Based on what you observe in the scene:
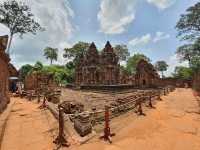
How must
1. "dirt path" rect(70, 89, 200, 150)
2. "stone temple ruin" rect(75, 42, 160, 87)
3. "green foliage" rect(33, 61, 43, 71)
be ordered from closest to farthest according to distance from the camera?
1. "dirt path" rect(70, 89, 200, 150)
2. "stone temple ruin" rect(75, 42, 160, 87)
3. "green foliage" rect(33, 61, 43, 71)

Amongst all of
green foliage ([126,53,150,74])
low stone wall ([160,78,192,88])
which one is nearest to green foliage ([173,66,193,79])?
low stone wall ([160,78,192,88])

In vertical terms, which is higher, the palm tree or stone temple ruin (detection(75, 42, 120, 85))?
the palm tree

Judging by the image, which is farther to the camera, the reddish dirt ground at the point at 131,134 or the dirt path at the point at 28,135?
the reddish dirt ground at the point at 131,134

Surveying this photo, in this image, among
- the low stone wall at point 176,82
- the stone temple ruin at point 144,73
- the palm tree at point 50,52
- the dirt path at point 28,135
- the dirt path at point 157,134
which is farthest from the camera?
the palm tree at point 50,52

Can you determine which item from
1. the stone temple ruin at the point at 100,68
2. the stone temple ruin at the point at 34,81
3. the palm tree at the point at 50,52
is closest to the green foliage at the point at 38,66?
the palm tree at the point at 50,52

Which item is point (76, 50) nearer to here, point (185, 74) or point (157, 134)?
point (185, 74)

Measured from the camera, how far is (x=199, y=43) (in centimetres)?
2464

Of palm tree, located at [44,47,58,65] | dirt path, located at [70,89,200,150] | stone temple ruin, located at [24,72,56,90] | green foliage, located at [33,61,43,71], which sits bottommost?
dirt path, located at [70,89,200,150]

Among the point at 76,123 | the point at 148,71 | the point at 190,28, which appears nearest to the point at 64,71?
the point at 148,71

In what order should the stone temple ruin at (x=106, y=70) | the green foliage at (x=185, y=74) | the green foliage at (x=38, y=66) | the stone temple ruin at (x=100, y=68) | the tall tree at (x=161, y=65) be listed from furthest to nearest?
the tall tree at (x=161, y=65)
the green foliage at (x=185, y=74)
the green foliage at (x=38, y=66)
the stone temple ruin at (x=100, y=68)
the stone temple ruin at (x=106, y=70)

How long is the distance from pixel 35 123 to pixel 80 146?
480 cm

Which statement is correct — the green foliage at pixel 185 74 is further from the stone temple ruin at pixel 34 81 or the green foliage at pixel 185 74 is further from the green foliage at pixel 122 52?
the stone temple ruin at pixel 34 81

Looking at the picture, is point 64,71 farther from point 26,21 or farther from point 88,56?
point 26,21

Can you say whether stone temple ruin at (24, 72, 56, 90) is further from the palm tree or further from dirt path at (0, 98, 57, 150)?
the palm tree
